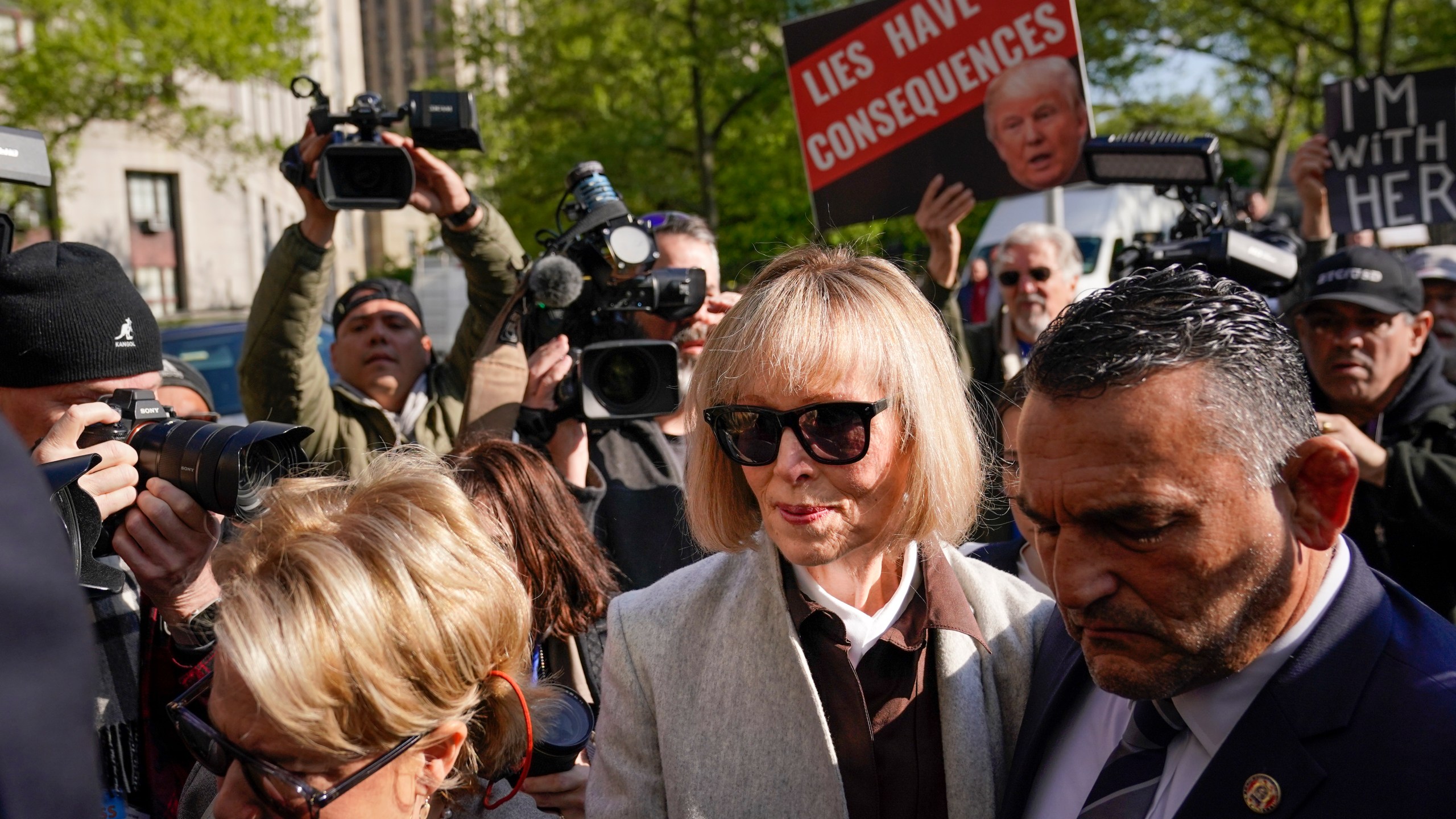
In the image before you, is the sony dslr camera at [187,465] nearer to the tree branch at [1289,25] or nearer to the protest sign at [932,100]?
the protest sign at [932,100]

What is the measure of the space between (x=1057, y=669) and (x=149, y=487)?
60.3 inches

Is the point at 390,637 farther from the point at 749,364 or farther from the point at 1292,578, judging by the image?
the point at 1292,578

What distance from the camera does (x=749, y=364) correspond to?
6.50ft

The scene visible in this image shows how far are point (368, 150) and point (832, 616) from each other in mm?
2021

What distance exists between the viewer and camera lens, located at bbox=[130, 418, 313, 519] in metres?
1.89

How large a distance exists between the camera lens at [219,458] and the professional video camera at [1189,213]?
2525 mm

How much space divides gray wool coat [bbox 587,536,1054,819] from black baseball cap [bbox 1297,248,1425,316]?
6.88 feet

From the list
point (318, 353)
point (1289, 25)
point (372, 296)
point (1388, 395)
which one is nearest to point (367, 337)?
point (372, 296)

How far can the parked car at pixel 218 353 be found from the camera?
630 cm

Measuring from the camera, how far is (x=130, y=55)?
18250mm

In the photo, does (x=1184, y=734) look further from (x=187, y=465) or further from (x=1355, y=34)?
(x=1355, y=34)

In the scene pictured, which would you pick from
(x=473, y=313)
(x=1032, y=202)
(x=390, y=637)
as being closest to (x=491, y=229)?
(x=473, y=313)

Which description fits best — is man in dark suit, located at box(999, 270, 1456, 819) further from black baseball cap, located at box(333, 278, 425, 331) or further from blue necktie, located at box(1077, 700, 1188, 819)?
black baseball cap, located at box(333, 278, 425, 331)

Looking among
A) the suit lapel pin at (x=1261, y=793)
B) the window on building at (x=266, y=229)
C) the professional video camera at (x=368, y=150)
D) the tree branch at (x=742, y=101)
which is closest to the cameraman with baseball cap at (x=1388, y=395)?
the suit lapel pin at (x=1261, y=793)
